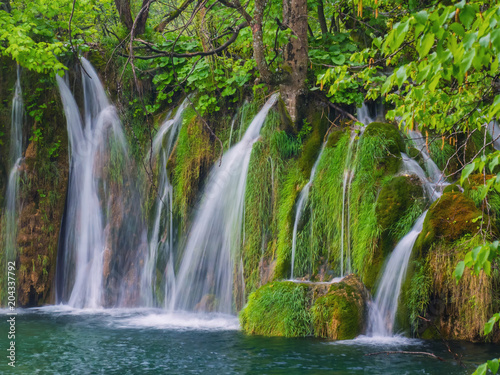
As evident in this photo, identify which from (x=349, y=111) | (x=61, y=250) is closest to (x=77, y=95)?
(x=61, y=250)

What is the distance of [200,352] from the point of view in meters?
5.80

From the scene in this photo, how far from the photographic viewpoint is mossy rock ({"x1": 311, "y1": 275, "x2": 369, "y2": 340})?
6.24 metres

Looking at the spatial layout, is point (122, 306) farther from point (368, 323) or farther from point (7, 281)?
point (368, 323)

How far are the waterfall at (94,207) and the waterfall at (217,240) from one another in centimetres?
156

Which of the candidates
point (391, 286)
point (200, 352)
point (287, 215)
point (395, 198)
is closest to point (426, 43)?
point (200, 352)

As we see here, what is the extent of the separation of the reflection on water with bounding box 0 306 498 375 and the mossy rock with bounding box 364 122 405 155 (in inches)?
110

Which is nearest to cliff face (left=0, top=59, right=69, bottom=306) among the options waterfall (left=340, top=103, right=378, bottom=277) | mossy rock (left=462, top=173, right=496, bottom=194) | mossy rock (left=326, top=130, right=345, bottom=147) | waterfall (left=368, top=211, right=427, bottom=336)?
mossy rock (left=326, top=130, right=345, bottom=147)

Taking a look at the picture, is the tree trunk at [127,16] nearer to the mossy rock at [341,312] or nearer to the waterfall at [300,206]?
the waterfall at [300,206]

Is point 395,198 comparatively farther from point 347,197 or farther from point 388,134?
point 388,134

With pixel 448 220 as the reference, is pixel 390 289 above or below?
below

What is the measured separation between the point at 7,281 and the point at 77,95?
12.3ft

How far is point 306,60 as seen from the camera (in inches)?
358

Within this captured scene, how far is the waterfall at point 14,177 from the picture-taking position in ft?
31.6

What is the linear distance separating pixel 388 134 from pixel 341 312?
2793mm
